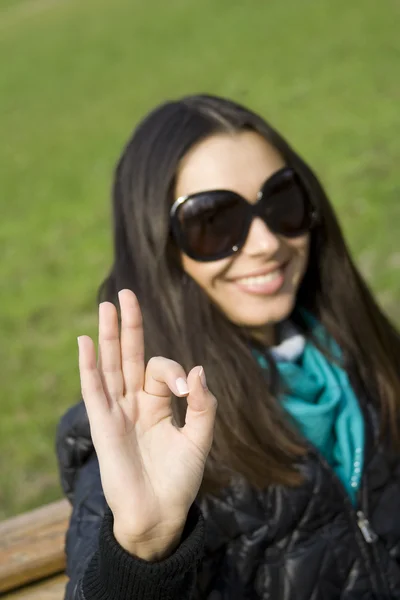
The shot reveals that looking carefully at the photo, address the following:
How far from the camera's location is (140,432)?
1405 mm

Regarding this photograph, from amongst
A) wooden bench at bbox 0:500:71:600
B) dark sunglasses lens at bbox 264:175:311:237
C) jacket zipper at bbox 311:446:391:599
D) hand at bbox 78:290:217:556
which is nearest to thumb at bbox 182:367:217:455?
hand at bbox 78:290:217:556

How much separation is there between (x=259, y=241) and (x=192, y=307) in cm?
24

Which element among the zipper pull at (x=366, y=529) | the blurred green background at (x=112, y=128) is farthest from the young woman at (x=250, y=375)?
the blurred green background at (x=112, y=128)

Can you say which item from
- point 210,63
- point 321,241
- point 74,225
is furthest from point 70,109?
point 321,241

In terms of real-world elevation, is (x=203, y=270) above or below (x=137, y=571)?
above

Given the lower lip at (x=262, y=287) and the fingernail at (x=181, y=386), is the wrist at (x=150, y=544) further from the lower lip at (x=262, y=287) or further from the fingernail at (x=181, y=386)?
the lower lip at (x=262, y=287)

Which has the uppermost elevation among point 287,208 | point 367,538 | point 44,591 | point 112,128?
point 112,128

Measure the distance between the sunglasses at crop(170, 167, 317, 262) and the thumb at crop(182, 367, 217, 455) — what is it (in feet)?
2.10

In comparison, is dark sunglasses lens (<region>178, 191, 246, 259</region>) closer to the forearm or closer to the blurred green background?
the forearm

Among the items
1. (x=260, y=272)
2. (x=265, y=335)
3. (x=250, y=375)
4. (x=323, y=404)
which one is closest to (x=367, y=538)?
(x=323, y=404)

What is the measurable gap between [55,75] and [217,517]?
47.6 feet

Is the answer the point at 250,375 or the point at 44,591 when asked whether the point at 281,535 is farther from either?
the point at 44,591

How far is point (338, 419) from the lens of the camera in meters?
2.03

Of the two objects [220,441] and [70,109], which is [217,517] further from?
[70,109]
